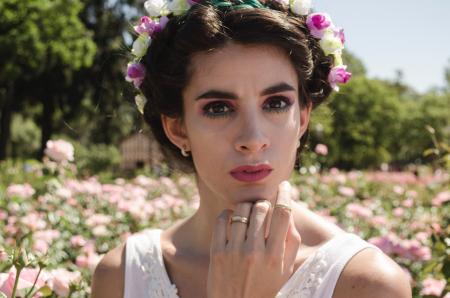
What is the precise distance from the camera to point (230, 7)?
199 cm

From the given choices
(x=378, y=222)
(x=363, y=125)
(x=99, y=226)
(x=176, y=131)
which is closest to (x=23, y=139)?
(x=363, y=125)

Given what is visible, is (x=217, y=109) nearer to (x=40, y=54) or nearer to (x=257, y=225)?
(x=257, y=225)

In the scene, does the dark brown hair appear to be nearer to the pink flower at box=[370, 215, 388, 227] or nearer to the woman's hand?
the woman's hand

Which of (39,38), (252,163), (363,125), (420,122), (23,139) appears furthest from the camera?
(420,122)

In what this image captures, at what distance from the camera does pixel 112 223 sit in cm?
424

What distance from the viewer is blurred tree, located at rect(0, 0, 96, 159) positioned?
73.7 feet

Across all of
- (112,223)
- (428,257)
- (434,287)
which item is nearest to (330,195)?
(112,223)

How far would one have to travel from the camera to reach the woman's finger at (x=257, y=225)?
1584 mm

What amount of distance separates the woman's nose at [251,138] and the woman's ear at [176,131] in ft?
1.27

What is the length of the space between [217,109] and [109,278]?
0.82 m

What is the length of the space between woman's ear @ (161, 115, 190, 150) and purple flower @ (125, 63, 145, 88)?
0.18 m

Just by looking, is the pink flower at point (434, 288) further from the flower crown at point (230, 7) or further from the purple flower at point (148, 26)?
the purple flower at point (148, 26)

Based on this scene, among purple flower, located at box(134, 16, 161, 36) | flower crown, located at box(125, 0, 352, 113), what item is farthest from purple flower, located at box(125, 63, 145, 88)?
purple flower, located at box(134, 16, 161, 36)

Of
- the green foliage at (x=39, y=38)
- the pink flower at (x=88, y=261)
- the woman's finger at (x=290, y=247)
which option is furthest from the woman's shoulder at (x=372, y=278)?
the green foliage at (x=39, y=38)
